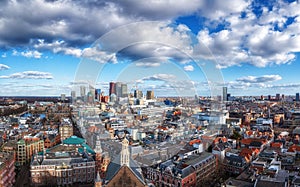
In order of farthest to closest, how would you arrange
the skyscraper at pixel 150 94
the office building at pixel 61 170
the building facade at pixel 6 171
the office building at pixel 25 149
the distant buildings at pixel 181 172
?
the skyscraper at pixel 150 94
the office building at pixel 25 149
the office building at pixel 61 170
the building facade at pixel 6 171
the distant buildings at pixel 181 172

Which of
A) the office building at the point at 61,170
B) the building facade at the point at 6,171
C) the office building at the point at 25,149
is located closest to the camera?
the building facade at the point at 6,171

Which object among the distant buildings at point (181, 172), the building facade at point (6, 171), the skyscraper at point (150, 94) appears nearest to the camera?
the distant buildings at point (181, 172)

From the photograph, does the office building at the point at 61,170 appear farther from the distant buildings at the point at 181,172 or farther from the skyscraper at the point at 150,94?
the skyscraper at the point at 150,94

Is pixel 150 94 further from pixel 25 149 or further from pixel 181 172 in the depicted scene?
pixel 181 172

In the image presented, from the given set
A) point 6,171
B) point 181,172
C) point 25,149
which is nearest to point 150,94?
point 25,149

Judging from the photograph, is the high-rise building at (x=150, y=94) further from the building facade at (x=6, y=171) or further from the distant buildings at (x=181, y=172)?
the building facade at (x=6, y=171)

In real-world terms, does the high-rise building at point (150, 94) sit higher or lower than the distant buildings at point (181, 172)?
higher

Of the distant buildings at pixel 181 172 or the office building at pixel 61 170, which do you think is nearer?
the distant buildings at pixel 181 172

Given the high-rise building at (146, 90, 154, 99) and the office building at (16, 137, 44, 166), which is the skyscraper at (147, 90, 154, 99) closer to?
the high-rise building at (146, 90, 154, 99)

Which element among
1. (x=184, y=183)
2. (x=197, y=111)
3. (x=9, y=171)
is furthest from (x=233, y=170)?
(x=197, y=111)

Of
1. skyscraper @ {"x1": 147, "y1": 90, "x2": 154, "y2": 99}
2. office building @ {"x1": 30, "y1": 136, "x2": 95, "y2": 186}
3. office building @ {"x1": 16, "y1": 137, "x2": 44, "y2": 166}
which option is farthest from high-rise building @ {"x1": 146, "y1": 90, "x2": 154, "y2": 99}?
office building @ {"x1": 30, "y1": 136, "x2": 95, "y2": 186}

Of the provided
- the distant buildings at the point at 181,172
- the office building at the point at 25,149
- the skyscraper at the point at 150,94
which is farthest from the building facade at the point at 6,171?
the skyscraper at the point at 150,94

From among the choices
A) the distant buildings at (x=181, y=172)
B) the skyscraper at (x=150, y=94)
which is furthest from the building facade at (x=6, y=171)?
the skyscraper at (x=150, y=94)

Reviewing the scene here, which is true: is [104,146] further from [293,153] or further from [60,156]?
[293,153]
